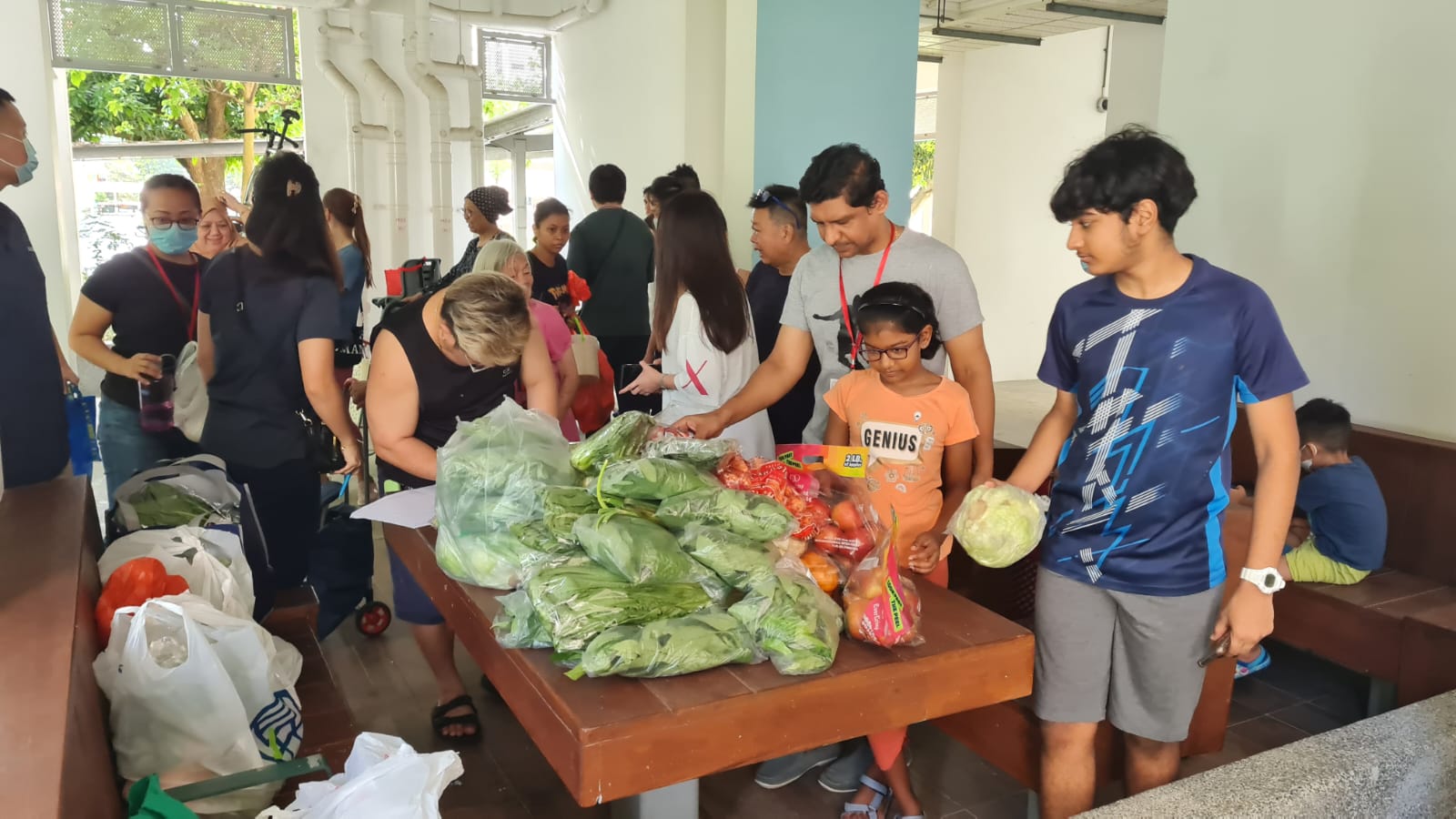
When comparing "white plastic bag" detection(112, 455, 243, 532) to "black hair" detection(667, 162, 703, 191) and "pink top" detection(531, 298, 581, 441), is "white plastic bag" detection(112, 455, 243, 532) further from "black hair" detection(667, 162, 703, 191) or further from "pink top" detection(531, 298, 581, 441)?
"black hair" detection(667, 162, 703, 191)

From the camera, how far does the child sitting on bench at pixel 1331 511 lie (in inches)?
121

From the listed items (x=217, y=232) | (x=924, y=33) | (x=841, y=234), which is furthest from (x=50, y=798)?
(x=924, y=33)

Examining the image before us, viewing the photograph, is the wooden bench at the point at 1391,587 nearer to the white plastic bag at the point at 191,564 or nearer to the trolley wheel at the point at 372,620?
the white plastic bag at the point at 191,564

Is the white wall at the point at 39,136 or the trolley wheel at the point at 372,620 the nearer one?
the trolley wheel at the point at 372,620

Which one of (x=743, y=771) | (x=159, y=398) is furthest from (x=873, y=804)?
(x=159, y=398)

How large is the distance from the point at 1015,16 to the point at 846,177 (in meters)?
7.07

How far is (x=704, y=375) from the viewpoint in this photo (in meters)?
2.86

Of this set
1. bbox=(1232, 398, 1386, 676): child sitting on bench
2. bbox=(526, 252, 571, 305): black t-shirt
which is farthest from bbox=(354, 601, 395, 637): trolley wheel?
bbox=(1232, 398, 1386, 676): child sitting on bench

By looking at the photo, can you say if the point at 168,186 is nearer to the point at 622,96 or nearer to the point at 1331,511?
the point at 622,96

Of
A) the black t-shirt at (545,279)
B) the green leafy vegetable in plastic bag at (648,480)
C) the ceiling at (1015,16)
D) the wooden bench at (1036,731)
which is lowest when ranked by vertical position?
the wooden bench at (1036,731)

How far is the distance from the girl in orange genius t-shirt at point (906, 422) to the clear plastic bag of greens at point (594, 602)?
817 millimetres

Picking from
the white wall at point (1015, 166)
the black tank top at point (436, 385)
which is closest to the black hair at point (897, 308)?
the black tank top at point (436, 385)

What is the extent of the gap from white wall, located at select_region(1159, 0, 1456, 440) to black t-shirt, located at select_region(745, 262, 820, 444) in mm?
1779

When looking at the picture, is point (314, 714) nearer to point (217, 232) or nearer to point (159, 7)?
point (217, 232)
